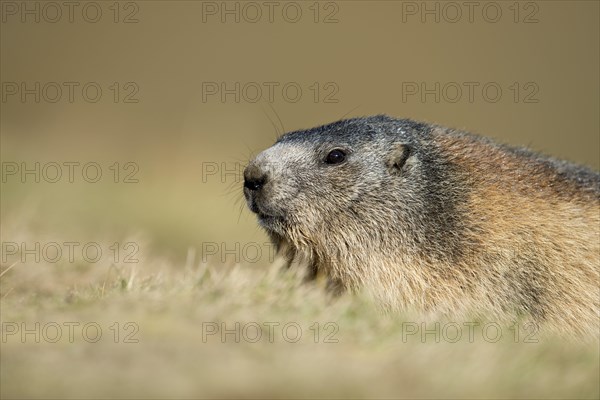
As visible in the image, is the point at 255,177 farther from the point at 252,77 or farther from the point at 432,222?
the point at 252,77

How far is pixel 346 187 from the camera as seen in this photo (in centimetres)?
874

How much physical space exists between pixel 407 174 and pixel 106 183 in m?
7.69

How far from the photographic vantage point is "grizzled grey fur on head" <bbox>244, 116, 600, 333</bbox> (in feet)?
27.0

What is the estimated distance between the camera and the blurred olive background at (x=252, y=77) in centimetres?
1789

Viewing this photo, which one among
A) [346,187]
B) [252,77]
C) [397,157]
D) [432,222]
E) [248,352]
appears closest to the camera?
[248,352]

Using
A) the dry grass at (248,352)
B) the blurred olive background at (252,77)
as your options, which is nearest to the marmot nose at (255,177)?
the dry grass at (248,352)

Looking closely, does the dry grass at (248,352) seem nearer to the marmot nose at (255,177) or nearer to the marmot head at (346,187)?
the marmot head at (346,187)

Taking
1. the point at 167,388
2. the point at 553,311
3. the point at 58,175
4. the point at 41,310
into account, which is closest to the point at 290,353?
the point at 167,388

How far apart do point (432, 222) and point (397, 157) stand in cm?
80

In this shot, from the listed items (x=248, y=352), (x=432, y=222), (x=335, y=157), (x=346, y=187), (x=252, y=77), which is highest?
(x=252, y=77)

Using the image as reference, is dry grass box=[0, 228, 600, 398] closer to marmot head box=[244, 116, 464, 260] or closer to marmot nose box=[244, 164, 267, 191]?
marmot head box=[244, 116, 464, 260]

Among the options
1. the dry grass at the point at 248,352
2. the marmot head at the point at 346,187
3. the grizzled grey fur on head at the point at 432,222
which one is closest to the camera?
the dry grass at the point at 248,352

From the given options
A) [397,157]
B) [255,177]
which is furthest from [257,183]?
[397,157]

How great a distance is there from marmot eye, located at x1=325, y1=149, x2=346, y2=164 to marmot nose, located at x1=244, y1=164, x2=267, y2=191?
74cm
